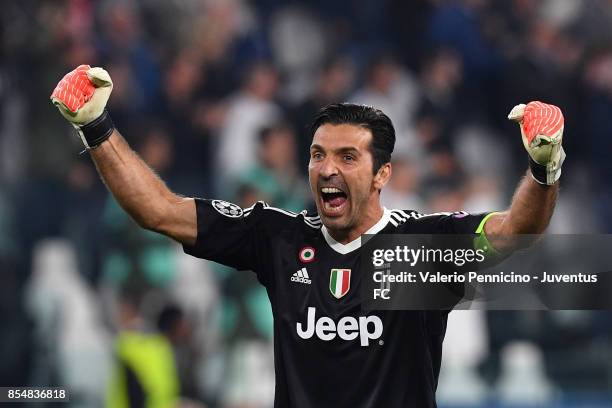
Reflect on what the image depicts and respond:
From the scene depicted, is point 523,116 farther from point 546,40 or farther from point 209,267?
point 546,40

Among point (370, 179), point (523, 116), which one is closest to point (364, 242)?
point (370, 179)

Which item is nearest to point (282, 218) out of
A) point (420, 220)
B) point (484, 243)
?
point (420, 220)

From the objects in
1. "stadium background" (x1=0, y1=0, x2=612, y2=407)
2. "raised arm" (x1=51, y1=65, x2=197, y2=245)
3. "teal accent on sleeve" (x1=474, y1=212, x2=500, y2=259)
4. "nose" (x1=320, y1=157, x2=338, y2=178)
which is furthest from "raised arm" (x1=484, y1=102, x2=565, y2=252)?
"stadium background" (x1=0, y1=0, x2=612, y2=407)

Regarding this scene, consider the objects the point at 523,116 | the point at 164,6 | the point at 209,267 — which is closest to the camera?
→ the point at 523,116

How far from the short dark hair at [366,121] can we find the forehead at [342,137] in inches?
0.8

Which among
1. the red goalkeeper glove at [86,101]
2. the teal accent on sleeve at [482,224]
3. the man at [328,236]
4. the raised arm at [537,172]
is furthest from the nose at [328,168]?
the red goalkeeper glove at [86,101]

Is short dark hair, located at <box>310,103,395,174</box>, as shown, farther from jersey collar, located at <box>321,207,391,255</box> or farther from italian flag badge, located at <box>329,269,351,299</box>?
italian flag badge, located at <box>329,269,351,299</box>

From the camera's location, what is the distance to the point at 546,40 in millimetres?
10766

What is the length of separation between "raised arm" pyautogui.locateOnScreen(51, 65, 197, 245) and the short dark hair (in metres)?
0.69

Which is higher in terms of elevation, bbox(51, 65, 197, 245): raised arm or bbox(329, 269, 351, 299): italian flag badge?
bbox(51, 65, 197, 245): raised arm

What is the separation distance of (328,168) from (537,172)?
816 millimetres

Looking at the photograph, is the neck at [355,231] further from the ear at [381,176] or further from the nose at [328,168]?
the nose at [328,168]

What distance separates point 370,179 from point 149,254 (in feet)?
15.6

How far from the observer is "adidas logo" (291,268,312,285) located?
14.8 feet
